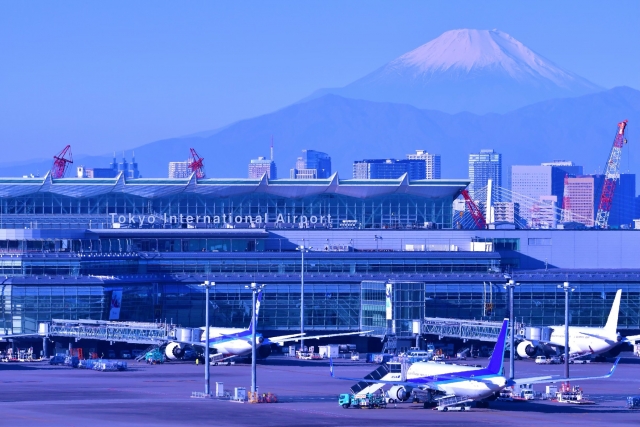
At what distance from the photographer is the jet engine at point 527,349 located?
163000 mm

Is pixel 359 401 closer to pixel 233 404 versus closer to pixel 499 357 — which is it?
pixel 233 404

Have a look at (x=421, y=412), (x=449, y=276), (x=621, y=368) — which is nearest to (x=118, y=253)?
(x=449, y=276)

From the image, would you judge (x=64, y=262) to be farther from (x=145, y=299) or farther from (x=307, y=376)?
(x=307, y=376)

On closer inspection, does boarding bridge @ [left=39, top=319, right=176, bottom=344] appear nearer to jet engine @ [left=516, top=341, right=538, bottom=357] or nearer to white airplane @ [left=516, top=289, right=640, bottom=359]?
jet engine @ [left=516, top=341, right=538, bottom=357]

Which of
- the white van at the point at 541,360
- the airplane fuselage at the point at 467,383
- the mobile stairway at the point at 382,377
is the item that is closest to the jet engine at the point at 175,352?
the white van at the point at 541,360

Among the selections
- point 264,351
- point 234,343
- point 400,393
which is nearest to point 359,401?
point 400,393

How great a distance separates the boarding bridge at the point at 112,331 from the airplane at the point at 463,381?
56041 mm

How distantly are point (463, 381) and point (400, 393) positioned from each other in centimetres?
597

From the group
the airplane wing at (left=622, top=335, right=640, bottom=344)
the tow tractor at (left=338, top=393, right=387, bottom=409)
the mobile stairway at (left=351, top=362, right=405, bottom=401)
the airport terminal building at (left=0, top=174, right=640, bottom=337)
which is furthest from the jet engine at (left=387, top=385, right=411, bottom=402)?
the airport terminal building at (left=0, top=174, right=640, bottom=337)

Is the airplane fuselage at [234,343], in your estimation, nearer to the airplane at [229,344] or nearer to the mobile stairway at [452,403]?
the airplane at [229,344]

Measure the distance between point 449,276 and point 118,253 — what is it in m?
43.2

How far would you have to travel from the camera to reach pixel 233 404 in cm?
10862

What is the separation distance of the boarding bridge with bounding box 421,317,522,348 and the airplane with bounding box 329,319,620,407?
5518 centimetres

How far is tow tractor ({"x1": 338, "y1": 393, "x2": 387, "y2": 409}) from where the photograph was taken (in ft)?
352
